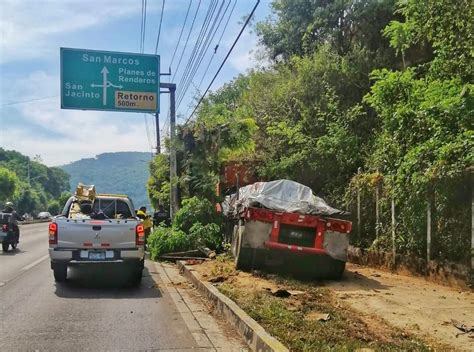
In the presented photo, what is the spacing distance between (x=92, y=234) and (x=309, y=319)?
16.5 feet

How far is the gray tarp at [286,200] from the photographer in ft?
35.9

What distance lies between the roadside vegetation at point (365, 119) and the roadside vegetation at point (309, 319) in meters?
2.82

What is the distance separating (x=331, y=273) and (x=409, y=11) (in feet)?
19.1

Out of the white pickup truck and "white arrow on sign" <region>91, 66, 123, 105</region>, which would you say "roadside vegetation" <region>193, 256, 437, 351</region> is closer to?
the white pickup truck

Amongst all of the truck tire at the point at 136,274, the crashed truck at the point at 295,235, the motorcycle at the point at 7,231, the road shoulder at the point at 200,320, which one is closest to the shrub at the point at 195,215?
the road shoulder at the point at 200,320

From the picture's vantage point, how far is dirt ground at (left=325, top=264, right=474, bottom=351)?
257 inches

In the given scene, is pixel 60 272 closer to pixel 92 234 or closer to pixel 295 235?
pixel 92 234

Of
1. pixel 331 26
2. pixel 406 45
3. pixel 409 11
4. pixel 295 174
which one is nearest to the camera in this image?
pixel 409 11

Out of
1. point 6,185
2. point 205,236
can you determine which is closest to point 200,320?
point 205,236

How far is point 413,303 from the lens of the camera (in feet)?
26.7

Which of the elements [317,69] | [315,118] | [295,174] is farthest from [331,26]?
[295,174]

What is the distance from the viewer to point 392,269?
11.6 m

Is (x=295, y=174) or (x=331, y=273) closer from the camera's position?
(x=331, y=273)

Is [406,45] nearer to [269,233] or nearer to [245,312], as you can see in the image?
[269,233]
